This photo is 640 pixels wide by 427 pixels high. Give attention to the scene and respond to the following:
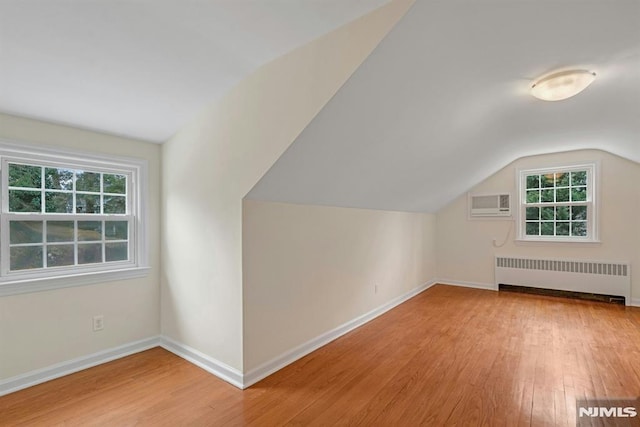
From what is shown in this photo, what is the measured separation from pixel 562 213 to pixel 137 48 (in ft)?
19.5

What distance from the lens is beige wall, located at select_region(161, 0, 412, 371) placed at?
1.71 m

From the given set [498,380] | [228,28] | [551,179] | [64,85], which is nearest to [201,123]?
[64,85]

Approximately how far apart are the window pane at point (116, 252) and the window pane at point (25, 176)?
2.34 feet

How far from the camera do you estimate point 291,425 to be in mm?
1754

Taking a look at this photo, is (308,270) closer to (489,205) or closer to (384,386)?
(384,386)

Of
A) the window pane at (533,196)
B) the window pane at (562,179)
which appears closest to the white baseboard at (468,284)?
the window pane at (533,196)

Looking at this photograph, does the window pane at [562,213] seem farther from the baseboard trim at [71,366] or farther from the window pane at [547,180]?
the baseboard trim at [71,366]

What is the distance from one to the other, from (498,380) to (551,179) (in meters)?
4.01

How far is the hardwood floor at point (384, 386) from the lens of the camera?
1.84 meters

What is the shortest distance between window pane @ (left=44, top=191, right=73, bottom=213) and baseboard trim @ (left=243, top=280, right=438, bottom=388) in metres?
2.02

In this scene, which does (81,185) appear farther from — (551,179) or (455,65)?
(551,179)

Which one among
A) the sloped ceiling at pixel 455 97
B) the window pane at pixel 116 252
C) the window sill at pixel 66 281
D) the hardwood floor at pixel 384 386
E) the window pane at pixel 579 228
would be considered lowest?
the hardwood floor at pixel 384 386

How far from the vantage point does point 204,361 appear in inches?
95.5

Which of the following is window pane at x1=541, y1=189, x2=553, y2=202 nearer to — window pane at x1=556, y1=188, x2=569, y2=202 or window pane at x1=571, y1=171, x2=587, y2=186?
window pane at x1=556, y1=188, x2=569, y2=202
